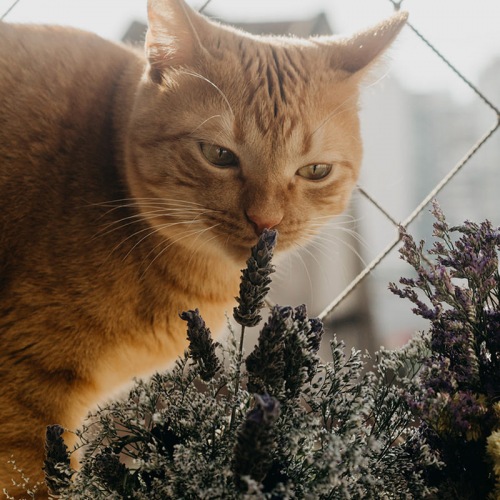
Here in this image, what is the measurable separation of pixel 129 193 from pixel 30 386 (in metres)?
0.37

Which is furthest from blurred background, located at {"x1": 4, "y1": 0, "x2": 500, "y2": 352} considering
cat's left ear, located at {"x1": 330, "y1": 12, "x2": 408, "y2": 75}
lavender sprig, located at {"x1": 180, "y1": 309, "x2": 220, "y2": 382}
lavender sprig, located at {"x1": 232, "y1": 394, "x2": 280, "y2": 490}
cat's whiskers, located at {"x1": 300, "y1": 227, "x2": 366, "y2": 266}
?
lavender sprig, located at {"x1": 232, "y1": 394, "x2": 280, "y2": 490}

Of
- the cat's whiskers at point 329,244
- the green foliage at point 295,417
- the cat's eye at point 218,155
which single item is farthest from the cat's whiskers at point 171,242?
the green foliage at point 295,417

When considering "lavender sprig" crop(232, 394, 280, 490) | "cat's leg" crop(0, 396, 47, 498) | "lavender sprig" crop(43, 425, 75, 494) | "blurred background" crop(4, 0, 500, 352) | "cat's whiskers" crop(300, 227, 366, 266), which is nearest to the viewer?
"lavender sprig" crop(232, 394, 280, 490)

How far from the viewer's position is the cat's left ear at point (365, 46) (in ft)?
3.30

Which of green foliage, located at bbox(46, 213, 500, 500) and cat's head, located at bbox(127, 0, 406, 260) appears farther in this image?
cat's head, located at bbox(127, 0, 406, 260)

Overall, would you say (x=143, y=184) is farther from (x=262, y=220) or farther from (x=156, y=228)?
(x=262, y=220)

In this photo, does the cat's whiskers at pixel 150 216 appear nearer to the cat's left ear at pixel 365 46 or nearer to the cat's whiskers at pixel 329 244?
the cat's whiskers at pixel 329 244

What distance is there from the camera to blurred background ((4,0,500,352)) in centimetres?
123

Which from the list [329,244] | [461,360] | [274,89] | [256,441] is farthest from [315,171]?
[256,441]

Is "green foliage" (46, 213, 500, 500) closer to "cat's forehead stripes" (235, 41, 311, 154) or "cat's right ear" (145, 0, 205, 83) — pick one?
"cat's forehead stripes" (235, 41, 311, 154)

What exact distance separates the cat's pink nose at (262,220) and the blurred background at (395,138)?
1.00 feet

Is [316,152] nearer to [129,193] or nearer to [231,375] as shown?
[129,193]

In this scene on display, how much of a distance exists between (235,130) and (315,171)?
0.17 m

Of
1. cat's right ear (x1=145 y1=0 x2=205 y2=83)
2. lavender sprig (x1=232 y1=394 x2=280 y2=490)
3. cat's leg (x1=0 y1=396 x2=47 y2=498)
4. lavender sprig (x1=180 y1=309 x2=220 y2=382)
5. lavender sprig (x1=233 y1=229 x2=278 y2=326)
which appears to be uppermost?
cat's right ear (x1=145 y1=0 x2=205 y2=83)
